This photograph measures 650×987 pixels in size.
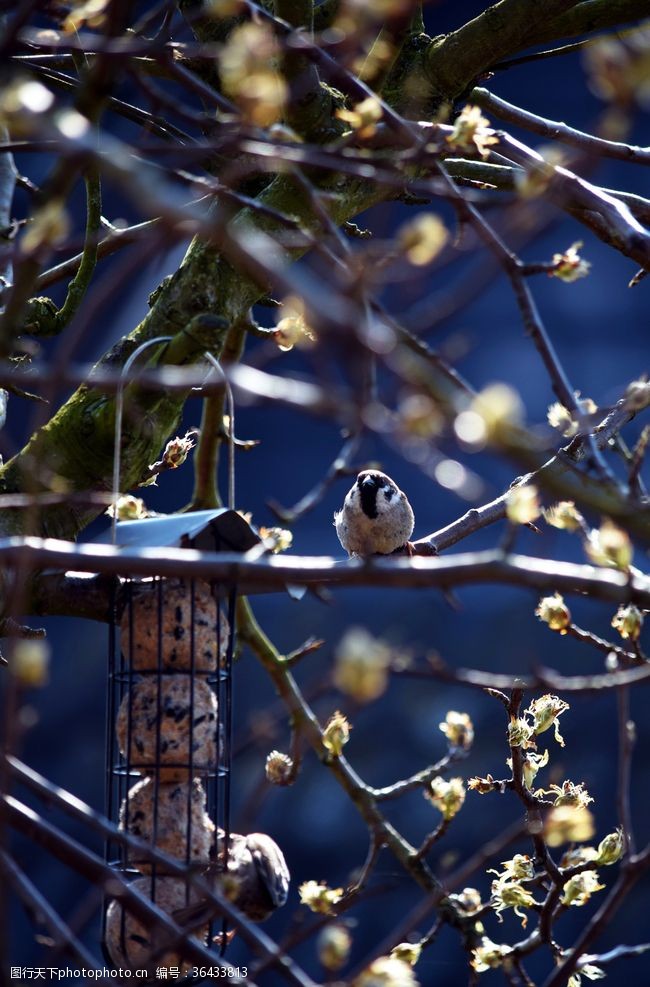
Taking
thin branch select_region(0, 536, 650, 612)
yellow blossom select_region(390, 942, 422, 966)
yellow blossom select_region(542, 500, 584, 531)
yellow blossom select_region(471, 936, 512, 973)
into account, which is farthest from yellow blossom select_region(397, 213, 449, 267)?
yellow blossom select_region(471, 936, 512, 973)

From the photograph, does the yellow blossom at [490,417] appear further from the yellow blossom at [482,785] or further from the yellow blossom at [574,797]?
the yellow blossom at [482,785]

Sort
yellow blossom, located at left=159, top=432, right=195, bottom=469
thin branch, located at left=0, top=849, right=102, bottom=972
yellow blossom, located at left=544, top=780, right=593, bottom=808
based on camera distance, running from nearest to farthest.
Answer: thin branch, located at left=0, top=849, right=102, bottom=972, yellow blossom, located at left=544, top=780, right=593, bottom=808, yellow blossom, located at left=159, top=432, right=195, bottom=469

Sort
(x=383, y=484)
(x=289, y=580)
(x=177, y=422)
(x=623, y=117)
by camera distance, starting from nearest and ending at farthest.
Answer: (x=623, y=117) < (x=289, y=580) < (x=177, y=422) < (x=383, y=484)

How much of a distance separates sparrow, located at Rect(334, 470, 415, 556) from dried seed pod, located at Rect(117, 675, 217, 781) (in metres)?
2.56

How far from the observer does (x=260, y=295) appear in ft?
10.0

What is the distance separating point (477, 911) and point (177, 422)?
1420 mm

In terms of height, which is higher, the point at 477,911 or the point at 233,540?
the point at 233,540

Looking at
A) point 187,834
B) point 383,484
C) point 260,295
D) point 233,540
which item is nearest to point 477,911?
point 187,834

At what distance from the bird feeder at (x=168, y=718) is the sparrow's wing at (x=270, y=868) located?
88 millimetres

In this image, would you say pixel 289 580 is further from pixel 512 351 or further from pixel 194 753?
pixel 512 351

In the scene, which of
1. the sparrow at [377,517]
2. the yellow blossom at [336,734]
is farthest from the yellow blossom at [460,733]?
the sparrow at [377,517]

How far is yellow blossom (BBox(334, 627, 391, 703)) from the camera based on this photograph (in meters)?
1.40

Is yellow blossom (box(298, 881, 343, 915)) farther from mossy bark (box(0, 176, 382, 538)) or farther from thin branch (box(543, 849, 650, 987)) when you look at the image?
mossy bark (box(0, 176, 382, 538))

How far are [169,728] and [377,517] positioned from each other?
275 centimetres
